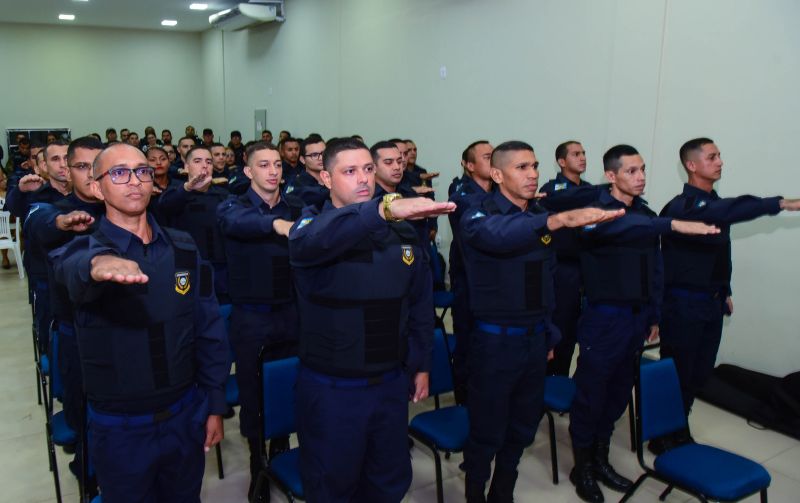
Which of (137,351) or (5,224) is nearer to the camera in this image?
(137,351)

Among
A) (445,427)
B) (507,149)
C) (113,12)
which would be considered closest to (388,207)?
(507,149)

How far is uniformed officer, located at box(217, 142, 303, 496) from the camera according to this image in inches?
124

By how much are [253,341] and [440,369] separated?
3.32 feet

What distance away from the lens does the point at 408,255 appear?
231 cm

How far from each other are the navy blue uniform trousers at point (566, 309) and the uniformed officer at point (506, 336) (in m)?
1.75

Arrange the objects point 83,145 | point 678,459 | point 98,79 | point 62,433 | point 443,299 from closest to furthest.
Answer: point 678,459
point 62,433
point 83,145
point 443,299
point 98,79

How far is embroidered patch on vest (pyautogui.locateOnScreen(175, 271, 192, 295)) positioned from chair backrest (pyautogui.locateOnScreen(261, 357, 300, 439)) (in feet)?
2.32

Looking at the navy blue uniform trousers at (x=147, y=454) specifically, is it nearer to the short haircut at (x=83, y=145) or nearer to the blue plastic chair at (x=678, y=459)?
the short haircut at (x=83, y=145)

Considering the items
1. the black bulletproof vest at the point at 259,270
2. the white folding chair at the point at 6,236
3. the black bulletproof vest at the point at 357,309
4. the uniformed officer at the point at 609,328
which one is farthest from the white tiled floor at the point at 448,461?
the white folding chair at the point at 6,236

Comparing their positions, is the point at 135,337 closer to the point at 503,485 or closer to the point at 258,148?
the point at 258,148

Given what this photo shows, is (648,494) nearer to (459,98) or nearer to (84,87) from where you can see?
(459,98)

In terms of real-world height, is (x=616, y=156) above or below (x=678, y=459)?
above

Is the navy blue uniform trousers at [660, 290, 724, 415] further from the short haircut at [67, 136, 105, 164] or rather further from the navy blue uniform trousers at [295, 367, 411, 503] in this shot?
the short haircut at [67, 136, 105, 164]

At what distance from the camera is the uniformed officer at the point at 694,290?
11.9ft
